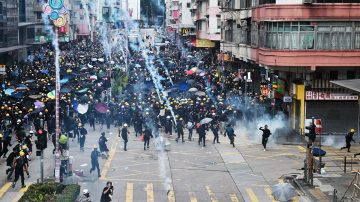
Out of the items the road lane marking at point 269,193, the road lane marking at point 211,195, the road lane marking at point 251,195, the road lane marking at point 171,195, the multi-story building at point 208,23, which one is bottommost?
the road lane marking at point 269,193

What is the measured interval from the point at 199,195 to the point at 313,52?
53.4 feet

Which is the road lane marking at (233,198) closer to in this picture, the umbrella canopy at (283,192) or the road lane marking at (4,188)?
the umbrella canopy at (283,192)

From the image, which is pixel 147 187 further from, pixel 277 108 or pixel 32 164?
pixel 277 108

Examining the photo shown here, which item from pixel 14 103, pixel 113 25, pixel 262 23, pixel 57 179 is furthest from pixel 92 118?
pixel 113 25

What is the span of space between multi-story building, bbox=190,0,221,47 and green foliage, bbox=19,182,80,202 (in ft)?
168

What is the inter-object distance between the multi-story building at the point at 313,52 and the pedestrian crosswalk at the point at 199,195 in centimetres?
1440

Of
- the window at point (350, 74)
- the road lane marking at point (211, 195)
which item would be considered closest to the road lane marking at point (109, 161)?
the road lane marking at point (211, 195)

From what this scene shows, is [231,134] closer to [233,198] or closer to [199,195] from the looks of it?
[199,195]

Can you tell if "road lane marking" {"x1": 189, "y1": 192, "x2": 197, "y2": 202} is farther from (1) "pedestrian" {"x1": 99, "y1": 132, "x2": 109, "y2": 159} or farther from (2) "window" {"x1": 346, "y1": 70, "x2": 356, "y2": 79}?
(2) "window" {"x1": 346, "y1": 70, "x2": 356, "y2": 79}

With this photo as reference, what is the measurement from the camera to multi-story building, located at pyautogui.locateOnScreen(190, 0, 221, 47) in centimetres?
7519

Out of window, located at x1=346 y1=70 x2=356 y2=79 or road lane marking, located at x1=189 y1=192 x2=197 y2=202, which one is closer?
road lane marking, located at x1=189 y1=192 x2=197 y2=202

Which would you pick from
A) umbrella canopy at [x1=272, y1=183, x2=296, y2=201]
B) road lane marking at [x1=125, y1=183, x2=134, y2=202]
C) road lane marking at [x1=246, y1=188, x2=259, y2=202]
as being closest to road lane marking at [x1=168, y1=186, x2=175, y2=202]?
road lane marking at [x1=125, y1=183, x2=134, y2=202]

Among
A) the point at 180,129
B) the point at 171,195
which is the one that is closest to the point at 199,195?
the point at 171,195

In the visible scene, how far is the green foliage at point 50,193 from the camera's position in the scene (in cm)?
2020
